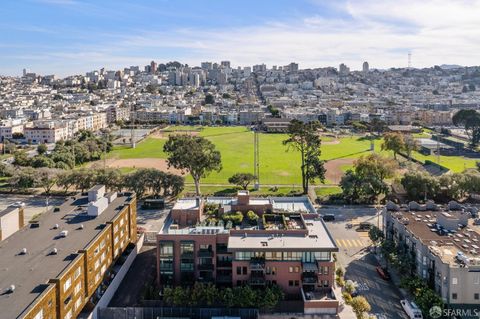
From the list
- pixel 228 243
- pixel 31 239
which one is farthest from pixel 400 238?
pixel 31 239

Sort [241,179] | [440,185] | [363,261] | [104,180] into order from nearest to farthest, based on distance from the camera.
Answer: [363,261]
[440,185]
[104,180]
[241,179]

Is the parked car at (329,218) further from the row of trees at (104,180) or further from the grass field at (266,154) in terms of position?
the row of trees at (104,180)

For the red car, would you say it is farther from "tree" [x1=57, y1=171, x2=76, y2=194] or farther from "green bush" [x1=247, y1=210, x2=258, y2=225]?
"tree" [x1=57, y1=171, x2=76, y2=194]

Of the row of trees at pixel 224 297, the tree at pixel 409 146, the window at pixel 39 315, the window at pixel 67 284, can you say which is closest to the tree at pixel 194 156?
the row of trees at pixel 224 297

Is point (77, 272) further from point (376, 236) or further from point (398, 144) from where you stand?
point (398, 144)

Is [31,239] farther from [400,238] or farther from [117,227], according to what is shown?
→ [400,238]

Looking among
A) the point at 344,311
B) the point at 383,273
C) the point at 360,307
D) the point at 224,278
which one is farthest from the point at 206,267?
the point at 383,273
